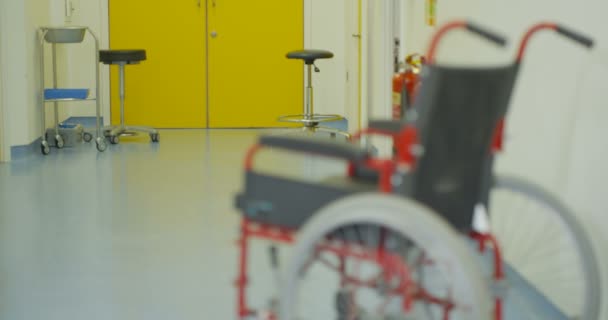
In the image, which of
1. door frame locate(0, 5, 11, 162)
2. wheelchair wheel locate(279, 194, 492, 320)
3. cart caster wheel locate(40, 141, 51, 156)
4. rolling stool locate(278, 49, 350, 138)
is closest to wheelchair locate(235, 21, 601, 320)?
wheelchair wheel locate(279, 194, 492, 320)

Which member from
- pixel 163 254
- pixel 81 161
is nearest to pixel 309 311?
pixel 163 254

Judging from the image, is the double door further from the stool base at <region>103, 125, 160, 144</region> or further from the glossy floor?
the glossy floor

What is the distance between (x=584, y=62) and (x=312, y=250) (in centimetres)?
117

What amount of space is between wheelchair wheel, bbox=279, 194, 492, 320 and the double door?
7.03m

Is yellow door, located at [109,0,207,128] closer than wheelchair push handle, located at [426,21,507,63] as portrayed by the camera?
No

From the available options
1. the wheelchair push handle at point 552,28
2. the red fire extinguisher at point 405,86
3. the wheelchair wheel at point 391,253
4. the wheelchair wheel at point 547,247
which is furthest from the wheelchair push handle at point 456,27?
the red fire extinguisher at point 405,86

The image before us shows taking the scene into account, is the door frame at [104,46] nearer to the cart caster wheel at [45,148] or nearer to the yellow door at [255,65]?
the yellow door at [255,65]

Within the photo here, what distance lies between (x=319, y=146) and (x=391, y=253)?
30 centimetres

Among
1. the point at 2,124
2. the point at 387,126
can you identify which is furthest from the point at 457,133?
the point at 2,124

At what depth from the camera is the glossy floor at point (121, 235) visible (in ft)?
11.3

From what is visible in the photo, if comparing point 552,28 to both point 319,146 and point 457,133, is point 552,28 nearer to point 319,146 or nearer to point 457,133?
point 457,133

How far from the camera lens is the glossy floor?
3.46m

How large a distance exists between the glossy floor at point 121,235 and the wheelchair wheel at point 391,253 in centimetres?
109

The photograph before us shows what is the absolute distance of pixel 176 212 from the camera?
201 inches
